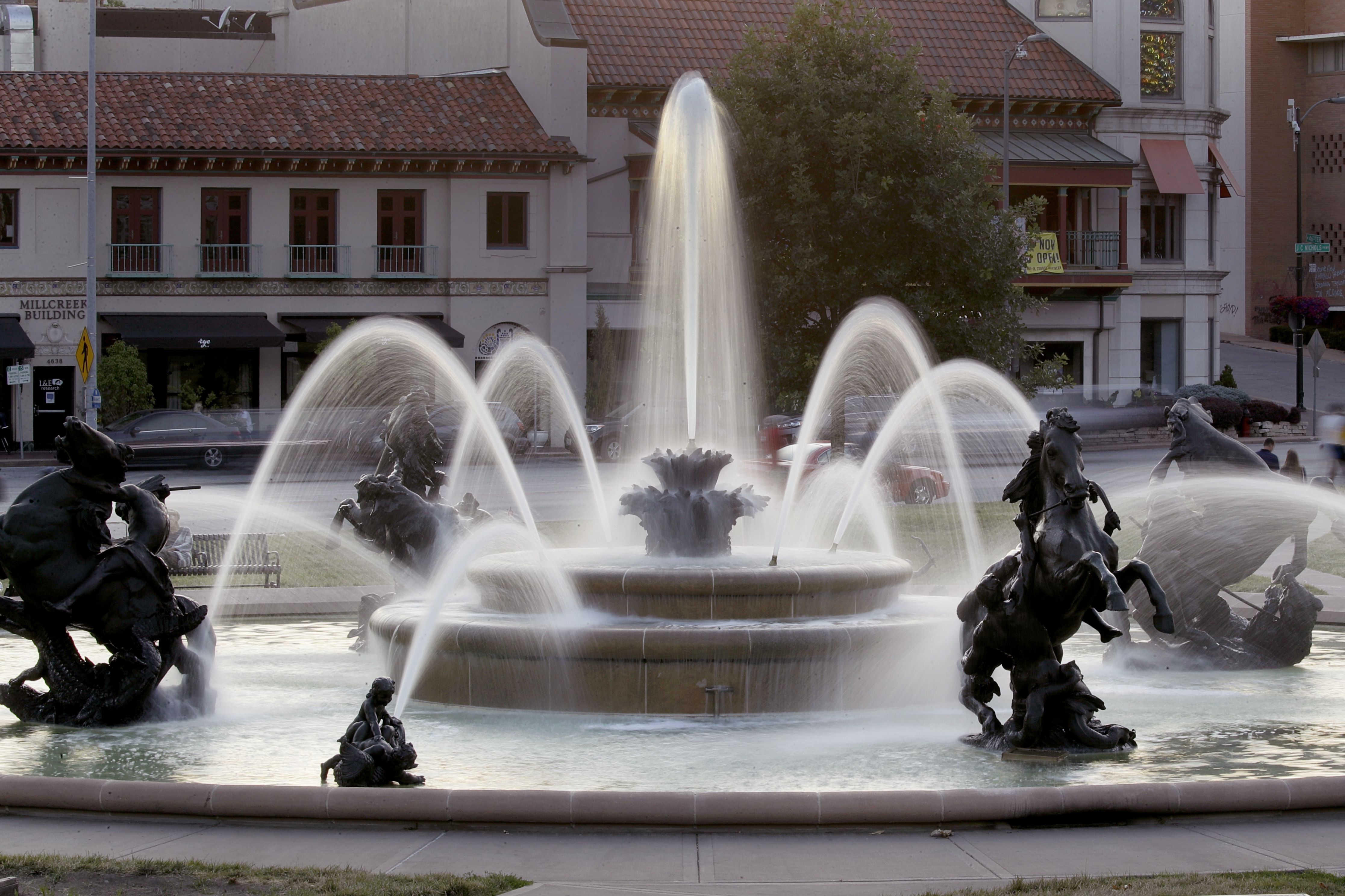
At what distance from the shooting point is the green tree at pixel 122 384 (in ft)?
141

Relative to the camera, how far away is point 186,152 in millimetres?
46625

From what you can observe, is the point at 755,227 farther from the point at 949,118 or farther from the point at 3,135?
the point at 3,135

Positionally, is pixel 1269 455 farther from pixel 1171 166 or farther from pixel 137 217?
pixel 137 217

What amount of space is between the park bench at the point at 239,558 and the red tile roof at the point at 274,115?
89.7ft

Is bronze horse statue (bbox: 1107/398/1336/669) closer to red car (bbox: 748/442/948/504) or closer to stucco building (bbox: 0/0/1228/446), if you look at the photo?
red car (bbox: 748/442/948/504)

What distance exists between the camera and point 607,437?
4094 cm

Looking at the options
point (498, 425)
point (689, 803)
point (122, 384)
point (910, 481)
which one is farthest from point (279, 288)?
point (689, 803)

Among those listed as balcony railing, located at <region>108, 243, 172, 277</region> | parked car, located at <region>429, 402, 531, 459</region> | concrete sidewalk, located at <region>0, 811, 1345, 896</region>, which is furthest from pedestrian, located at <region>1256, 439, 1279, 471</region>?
balcony railing, located at <region>108, 243, 172, 277</region>

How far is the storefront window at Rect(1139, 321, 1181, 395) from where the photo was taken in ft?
185

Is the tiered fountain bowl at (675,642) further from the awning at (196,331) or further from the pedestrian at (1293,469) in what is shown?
the awning at (196,331)

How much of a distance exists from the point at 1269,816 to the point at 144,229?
44146mm

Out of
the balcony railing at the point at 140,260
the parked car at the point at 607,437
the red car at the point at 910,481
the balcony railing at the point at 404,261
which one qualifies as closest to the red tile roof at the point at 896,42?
the balcony railing at the point at 404,261

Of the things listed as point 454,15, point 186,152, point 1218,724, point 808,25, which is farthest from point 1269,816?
point 454,15

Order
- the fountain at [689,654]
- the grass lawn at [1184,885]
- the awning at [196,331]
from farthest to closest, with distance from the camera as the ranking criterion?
the awning at [196,331], the fountain at [689,654], the grass lawn at [1184,885]
